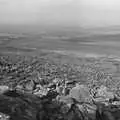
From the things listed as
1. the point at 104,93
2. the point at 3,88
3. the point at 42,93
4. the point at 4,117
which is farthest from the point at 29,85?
the point at 104,93

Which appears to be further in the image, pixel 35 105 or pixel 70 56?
pixel 70 56

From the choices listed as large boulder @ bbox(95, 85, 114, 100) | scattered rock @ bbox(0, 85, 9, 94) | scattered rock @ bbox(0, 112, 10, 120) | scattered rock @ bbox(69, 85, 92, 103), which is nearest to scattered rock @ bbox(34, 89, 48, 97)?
scattered rock @ bbox(69, 85, 92, 103)

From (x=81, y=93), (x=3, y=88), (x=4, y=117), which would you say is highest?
(x=3, y=88)

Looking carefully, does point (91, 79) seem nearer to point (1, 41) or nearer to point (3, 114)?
point (3, 114)

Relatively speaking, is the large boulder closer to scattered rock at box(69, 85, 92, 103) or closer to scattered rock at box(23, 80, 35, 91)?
scattered rock at box(69, 85, 92, 103)

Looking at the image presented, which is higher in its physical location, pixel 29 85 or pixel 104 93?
pixel 29 85

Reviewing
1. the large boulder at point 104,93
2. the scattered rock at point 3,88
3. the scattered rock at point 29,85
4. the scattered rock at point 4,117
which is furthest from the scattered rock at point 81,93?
the scattered rock at point 4,117

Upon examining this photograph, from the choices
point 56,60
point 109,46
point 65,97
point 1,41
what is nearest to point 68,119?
point 65,97

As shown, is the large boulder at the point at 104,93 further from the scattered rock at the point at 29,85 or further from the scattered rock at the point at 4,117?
the scattered rock at the point at 4,117

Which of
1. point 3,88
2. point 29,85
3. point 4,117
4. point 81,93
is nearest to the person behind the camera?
point 4,117

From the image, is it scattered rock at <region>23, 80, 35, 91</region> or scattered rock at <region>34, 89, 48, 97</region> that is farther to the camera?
scattered rock at <region>23, 80, 35, 91</region>

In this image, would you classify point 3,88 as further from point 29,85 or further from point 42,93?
point 42,93
